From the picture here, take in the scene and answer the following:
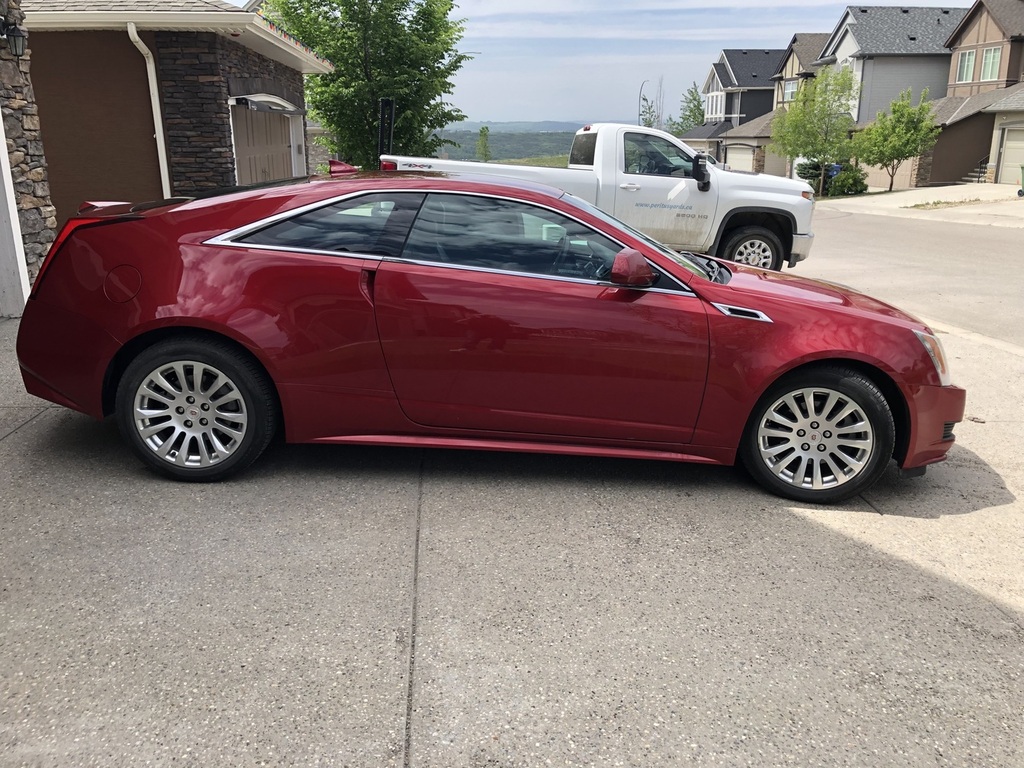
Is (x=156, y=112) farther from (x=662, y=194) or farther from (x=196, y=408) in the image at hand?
(x=196, y=408)

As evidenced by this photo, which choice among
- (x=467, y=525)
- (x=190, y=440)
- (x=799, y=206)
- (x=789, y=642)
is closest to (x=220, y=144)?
(x=799, y=206)

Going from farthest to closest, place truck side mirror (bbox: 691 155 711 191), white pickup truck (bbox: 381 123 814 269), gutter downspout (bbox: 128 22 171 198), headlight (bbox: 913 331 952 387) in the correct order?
gutter downspout (bbox: 128 22 171 198)
white pickup truck (bbox: 381 123 814 269)
truck side mirror (bbox: 691 155 711 191)
headlight (bbox: 913 331 952 387)

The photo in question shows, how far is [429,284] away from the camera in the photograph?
434 cm

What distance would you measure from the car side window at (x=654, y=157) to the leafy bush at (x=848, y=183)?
34440 mm

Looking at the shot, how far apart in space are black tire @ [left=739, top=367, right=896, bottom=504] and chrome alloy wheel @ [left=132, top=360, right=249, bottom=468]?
2637 mm

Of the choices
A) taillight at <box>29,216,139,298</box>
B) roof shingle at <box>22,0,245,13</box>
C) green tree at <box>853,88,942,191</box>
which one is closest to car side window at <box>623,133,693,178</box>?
roof shingle at <box>22,0,245,13</box>

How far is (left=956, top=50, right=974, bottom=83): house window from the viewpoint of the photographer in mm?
45719

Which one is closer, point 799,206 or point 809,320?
point 809,320

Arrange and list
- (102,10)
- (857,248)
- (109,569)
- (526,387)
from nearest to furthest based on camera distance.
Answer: (109,569), (526,387), (102,10), (857,248)

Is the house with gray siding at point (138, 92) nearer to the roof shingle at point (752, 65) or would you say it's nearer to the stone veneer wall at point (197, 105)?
the stone veneer wall at point (197, 105)

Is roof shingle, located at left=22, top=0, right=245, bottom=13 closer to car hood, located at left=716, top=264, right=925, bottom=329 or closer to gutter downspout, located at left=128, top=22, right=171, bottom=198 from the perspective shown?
gutter downspout, located at left=128, top=22, right=171, bottom=198

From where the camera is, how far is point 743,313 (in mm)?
4410

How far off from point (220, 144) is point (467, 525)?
393 inches

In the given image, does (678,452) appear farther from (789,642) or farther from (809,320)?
(789,642)
